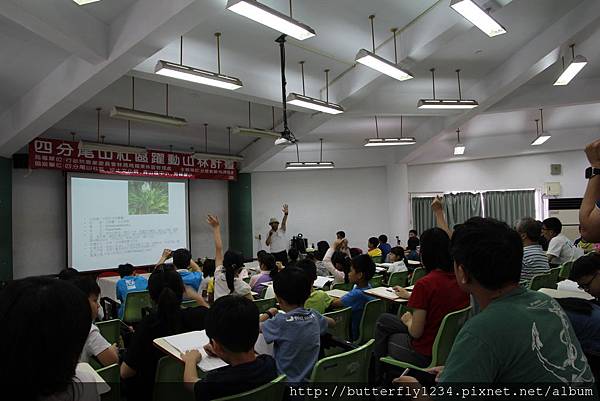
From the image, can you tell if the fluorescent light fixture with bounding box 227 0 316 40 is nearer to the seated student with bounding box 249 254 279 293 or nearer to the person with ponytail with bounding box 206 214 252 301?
the person with ponytail with bounding box 206 214 252 301

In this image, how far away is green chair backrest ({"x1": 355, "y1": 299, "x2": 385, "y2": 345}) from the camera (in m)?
3.21

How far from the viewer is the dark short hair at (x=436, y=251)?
2.40 m

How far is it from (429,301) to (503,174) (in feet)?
29.1

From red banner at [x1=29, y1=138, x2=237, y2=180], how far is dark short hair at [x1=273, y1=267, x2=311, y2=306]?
5720 millimetres

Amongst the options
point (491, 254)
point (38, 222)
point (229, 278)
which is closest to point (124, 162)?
point (38, 222)

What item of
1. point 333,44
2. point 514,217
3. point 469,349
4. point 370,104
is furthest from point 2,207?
point 514,217

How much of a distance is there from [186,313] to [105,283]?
4.93 m

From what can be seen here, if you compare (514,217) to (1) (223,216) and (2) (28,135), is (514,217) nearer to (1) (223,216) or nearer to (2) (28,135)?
(1) (223,216)

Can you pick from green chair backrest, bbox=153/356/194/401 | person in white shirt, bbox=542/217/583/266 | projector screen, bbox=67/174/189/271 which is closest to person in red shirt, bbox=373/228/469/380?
green chair backrest, bbox=153/356/194/401

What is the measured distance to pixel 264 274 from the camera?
4.71m

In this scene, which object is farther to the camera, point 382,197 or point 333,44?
point 382,197

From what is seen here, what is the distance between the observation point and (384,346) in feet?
8.93

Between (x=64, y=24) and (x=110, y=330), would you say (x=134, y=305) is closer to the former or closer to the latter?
(x=110, y=330)

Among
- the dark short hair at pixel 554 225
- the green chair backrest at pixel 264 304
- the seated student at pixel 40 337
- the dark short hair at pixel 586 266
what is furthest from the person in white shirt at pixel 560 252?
the seated student at pixel 40 337
